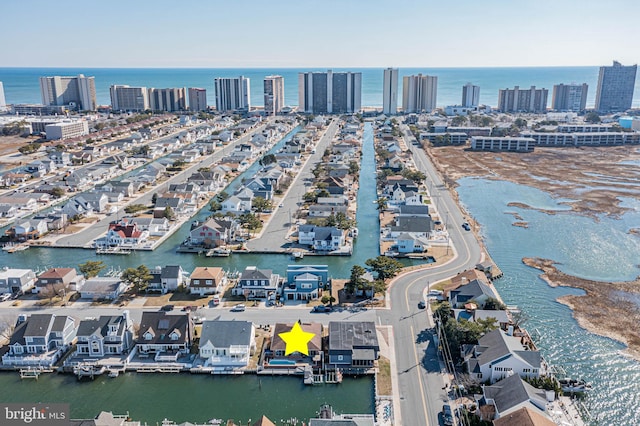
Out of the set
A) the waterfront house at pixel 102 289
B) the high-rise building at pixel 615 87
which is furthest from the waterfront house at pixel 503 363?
the high-rise building at pixel 615 87

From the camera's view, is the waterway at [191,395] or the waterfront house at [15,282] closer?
the waterway at [191,395]

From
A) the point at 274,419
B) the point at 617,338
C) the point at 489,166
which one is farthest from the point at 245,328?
the point at 489,166

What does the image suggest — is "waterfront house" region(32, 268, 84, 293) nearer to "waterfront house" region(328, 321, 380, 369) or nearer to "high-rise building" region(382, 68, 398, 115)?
"waterfront house" region(328, 321, 380, 369)

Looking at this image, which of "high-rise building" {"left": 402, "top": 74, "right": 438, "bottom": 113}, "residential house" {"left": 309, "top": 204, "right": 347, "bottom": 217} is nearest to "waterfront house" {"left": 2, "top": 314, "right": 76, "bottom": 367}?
"residential house" {"left": 309, "top": 204, "right": 347, "bottom": 217}

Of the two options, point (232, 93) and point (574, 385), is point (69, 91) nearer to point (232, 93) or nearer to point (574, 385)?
point (232, 93)

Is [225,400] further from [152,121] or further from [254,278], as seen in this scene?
[152,121]

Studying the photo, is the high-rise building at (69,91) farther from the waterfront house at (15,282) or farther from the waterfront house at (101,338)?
the waterfront house at (101,338)

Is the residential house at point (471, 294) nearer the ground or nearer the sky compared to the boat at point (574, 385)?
nearer the sky
